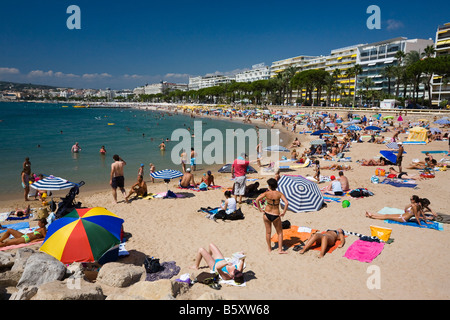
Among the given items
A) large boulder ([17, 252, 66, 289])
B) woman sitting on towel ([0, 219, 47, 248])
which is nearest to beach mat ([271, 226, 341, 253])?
large boulder ([17, 252, 66, 289])

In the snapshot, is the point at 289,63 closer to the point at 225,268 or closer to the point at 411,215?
the point at 411,215

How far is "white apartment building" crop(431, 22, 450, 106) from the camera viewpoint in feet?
169

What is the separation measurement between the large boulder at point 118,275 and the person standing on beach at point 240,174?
4490mm

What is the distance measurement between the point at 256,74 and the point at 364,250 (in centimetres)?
14164

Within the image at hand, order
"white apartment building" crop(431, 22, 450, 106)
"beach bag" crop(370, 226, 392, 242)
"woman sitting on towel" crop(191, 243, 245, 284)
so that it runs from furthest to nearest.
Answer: "white apartment building" crop(431, 22, 450, 106)
"beach bag" crop(370, 226, 392, 242)
"woman sitting on towel" crop(191, 243, 245, 284)

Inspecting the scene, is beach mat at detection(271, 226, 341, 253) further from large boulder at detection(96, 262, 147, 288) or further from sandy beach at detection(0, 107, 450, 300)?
large boulder at detection(96, 262, 147, 288)

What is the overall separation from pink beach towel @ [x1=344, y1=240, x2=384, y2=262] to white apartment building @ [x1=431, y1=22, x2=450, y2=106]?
5801cm

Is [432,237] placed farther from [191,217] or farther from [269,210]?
[191,217]

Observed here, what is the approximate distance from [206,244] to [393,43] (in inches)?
3214

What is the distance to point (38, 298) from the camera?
11.2 ft

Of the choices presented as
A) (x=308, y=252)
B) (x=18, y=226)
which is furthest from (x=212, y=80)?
(x=308, y=252)

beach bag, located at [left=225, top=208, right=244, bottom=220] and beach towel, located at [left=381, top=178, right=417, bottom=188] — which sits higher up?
beach towel, located at [left=381, top=178, right=417, bottom=188]

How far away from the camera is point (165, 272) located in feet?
16.8
